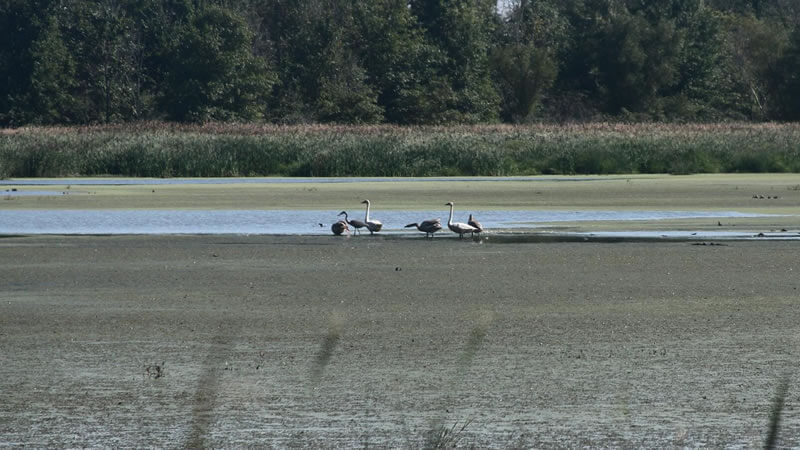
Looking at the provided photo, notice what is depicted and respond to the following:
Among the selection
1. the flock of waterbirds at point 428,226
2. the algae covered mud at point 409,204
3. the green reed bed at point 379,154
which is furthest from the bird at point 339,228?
the green reed bed at point 379,154

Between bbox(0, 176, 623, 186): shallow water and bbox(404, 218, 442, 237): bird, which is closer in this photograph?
bbox(404, 218, 442, 237): bird

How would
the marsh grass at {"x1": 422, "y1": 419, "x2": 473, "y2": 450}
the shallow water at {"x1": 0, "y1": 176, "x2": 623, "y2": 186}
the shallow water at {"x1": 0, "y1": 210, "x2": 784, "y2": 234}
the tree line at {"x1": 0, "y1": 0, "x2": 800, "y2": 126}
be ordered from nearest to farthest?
1. the marsh grass at {"x1": 422, "y1": 419, "x2": 473, "y2": 450}
2. the shallow water at {"x1": 0, "y1": 210, "x2": 784, "y2": 234}
3. the shallow water at {"x1": 0, "y1": 176, "x2": 623, "y2": 186}
4. the tree line at {"x1": 0, "y1": 0, "x2": 800, "y2": 126}

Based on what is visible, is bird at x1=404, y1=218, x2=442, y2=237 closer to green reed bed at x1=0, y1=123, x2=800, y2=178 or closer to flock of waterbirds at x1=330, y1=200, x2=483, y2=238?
flock of waterbirds at x1=330, y1=200, x2=483, y2=238

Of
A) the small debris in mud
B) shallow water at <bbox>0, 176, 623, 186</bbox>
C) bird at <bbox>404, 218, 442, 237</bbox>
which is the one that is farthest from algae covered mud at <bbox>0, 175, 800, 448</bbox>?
shallow water at <bbox>0, 176, 623, 186</bbox>

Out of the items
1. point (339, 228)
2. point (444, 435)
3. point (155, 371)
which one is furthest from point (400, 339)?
point (339, 228)

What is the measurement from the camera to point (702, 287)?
1494 cm

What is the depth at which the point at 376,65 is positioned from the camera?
83.2 meters

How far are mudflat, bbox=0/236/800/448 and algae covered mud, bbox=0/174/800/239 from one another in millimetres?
5573

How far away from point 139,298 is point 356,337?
3.43 m

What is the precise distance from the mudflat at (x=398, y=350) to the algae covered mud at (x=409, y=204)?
219 inches

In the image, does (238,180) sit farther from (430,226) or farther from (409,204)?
(430,226)

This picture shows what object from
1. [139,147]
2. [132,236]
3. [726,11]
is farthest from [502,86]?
[132,236]

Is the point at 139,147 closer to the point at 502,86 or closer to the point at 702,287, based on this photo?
the point at 702,287

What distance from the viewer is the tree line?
77.4 metres
